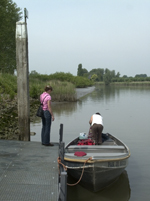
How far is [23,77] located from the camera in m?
9.35

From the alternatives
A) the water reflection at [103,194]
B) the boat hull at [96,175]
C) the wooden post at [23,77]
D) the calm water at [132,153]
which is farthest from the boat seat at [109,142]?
the wooden post at [23,77]

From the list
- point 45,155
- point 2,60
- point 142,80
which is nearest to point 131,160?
point 45,155

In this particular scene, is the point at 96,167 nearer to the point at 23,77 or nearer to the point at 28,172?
the point at 28,172

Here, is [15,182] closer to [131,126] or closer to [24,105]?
[24,105]

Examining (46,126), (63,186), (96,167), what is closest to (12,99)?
(46,126)

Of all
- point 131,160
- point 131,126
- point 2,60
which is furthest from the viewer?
point 2,60

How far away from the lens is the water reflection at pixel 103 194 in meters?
7.22

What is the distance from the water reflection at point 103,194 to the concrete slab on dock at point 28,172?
100 centimetres

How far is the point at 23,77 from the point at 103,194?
4290 millimetres

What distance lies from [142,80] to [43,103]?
12471 cm

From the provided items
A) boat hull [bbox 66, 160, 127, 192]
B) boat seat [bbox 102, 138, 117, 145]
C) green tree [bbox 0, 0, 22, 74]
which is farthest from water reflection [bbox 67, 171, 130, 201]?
green tree [bbox 0, 0, 22, 74]

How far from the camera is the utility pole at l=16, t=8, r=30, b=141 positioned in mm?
9320

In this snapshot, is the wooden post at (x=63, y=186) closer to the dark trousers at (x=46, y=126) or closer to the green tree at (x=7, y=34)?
the dark trousers at (x=46, y=126)

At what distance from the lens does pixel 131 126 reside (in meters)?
17.7
